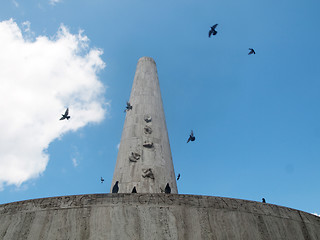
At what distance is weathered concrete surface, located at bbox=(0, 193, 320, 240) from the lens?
4.45 metres

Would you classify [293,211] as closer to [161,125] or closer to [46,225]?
[46,225]

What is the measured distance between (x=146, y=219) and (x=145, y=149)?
7842 millimetres

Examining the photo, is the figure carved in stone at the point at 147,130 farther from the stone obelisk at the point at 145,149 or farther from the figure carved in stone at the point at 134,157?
the figure carved in stone at the point at 134,157

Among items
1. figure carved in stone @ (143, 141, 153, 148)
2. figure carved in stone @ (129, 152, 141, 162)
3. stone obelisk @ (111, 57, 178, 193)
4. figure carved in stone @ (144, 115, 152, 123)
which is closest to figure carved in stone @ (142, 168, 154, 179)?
stone obelisk @ (111, 57, 178, 193)

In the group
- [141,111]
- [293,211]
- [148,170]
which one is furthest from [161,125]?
[293,211]

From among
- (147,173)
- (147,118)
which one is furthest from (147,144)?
(147,118)

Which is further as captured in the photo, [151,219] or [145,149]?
[145,149]

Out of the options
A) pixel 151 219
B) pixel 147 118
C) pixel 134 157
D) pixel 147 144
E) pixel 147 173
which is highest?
pixel 147 118

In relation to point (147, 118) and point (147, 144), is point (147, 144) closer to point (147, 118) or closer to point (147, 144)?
point (147, 144)

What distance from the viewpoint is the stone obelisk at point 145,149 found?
11.3 meters

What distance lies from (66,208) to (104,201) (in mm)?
628

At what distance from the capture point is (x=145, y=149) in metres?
12.4

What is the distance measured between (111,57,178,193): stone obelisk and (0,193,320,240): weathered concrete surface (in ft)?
20.2

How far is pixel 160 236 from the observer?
173 inches
